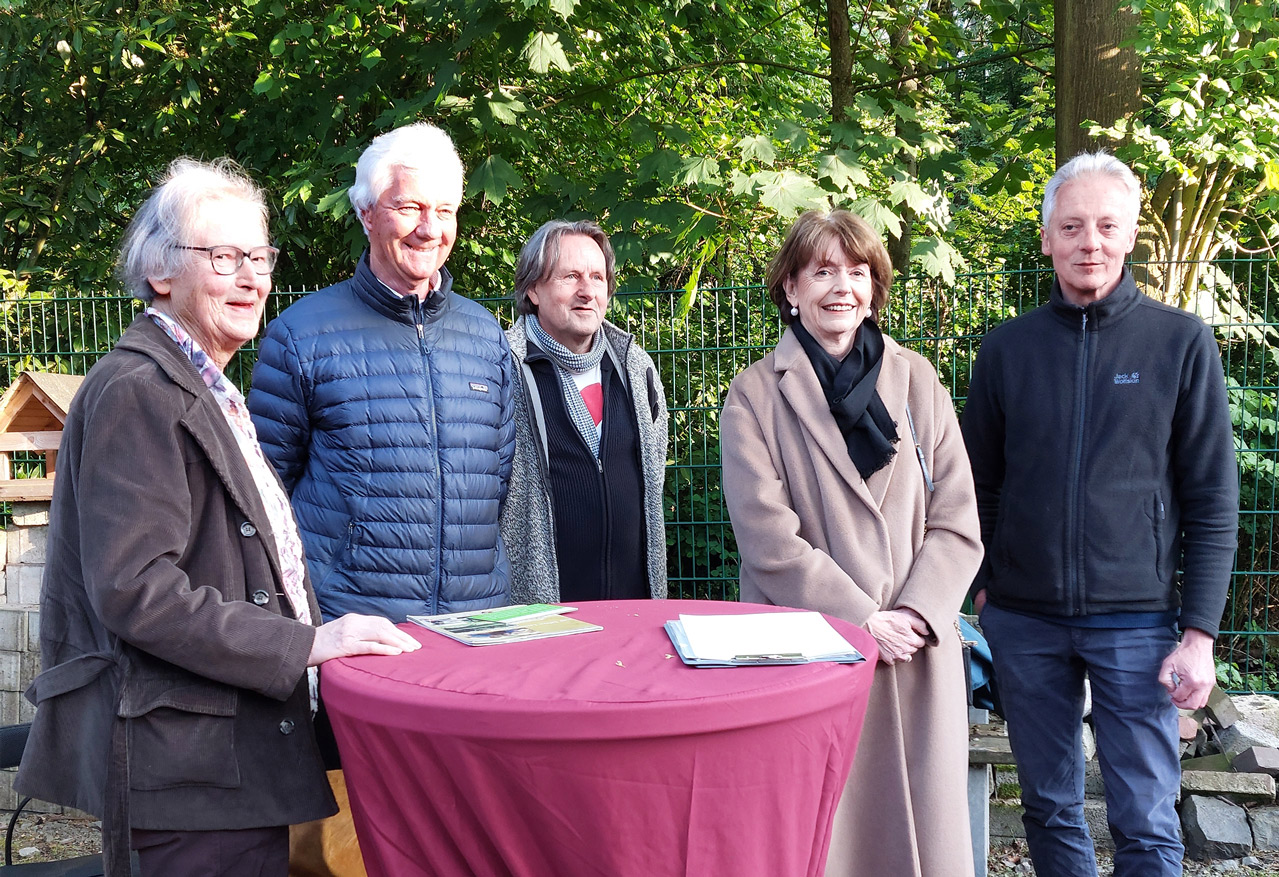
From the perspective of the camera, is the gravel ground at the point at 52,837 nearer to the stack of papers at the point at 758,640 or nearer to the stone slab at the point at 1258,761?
the stack of papers at the point at 758,640

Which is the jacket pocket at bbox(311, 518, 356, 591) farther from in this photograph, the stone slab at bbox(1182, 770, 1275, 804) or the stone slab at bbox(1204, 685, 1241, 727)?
the stone slab at bbox(1204, 685, 1241, 727)

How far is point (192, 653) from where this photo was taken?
5.92ft

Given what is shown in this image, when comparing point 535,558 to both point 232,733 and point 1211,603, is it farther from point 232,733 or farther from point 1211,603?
point 1211,603

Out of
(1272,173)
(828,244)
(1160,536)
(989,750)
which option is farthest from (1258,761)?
(828,244)

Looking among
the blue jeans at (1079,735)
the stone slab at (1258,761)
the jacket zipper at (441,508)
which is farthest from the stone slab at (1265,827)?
the jacket zipper at (441,508)

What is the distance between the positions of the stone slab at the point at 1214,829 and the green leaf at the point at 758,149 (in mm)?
3152

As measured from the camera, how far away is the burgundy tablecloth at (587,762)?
5.41ft

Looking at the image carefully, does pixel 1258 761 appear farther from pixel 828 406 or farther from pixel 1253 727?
pixel 828 406

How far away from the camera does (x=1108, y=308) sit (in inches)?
115

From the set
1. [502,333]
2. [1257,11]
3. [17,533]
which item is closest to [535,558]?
[502,333]

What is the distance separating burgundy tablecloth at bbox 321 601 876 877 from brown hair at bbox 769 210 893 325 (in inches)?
50.5

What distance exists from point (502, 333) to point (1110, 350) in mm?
1689

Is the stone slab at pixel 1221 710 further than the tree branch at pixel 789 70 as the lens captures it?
No

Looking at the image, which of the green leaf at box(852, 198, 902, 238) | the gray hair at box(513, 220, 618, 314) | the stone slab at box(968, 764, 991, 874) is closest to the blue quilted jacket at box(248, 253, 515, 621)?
the gray hair at box(513, 220, 618, 314)
